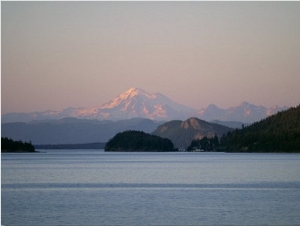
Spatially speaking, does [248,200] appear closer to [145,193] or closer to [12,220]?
[145,193]

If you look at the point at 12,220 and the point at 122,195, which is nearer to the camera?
the point at 12,220

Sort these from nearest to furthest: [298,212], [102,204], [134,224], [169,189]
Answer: [134,224] → [298,212] → [102,204] → [169,189]

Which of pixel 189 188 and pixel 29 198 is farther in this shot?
pixel 189 188

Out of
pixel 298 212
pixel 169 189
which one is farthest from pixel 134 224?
pixel 169 189

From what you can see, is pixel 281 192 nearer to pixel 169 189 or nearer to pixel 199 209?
pixel 169 189

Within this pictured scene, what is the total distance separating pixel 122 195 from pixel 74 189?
9249 millimetres

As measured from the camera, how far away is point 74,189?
70312mm

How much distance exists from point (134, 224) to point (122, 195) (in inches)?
781

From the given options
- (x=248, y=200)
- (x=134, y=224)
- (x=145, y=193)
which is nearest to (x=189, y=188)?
(x=145, y=193)

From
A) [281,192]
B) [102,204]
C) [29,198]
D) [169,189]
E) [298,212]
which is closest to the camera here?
[298,212]

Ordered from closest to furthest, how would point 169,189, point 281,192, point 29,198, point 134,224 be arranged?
point 134,224 → point 29,198 → point 281,192 → point 169,189

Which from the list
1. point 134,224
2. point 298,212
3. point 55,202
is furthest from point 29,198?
point 298,212

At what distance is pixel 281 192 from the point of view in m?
64.2

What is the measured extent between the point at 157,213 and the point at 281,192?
19.8m
